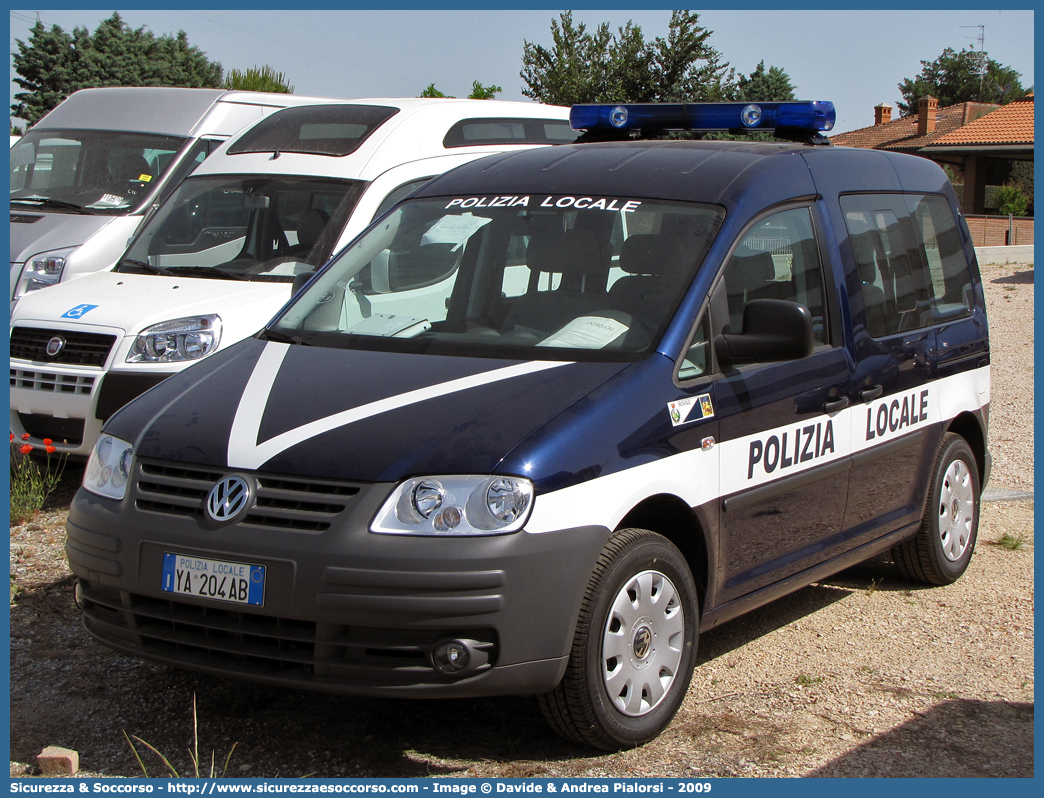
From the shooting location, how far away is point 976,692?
4.53m

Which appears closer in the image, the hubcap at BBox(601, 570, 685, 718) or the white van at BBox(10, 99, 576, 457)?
the hubcap at BBox(601, 570, 685, 718)

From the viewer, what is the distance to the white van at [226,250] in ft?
A: 22.1

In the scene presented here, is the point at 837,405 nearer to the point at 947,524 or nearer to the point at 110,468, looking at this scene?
the point at 947,524

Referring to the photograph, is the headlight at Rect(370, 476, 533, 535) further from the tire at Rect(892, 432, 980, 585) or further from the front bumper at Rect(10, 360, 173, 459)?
the front bumper at Rect(10, 360, 173, 459)

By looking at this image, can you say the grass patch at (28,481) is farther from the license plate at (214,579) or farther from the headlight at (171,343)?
the license plate at (214,579)

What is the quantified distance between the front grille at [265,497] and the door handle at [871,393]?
2.40 metres

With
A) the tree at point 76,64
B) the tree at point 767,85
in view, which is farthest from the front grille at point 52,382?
the tree at point 767,85

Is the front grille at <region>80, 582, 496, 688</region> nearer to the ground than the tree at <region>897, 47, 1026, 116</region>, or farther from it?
nearer to the ground

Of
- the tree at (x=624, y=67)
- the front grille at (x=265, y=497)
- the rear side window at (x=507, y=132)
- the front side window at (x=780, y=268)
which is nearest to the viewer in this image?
the front grille at (x=265, y=497)

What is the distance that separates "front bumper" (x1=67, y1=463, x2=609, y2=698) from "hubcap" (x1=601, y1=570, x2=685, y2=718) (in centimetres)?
24

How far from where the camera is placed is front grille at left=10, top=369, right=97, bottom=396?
266 inches

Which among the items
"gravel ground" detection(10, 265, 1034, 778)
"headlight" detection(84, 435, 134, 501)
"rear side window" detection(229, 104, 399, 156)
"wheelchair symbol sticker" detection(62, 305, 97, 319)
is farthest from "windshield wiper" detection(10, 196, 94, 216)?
"headlight" detection(84, 435, 134, 501)

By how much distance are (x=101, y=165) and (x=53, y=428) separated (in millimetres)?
4705

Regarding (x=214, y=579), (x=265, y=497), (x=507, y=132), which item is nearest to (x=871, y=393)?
(x=265, y=497)
